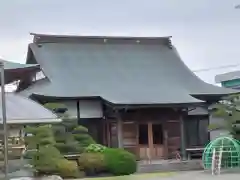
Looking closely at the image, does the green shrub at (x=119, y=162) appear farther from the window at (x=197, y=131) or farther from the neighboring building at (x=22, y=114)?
the window at (x=197, y=131)

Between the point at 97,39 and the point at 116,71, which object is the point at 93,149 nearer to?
the point at 116,71

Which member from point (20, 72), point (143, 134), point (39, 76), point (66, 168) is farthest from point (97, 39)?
point (66, 168)

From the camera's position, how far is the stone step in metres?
22.4

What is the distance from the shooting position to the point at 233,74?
42.1 meters

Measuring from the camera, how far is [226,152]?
19.1 meters

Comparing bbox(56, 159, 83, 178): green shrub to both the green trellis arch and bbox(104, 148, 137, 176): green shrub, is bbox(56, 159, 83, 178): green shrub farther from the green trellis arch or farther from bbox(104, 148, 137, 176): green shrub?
the green trellis arch

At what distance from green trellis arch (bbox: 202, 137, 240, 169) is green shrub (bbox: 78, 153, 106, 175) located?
408cm

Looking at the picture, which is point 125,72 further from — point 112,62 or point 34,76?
point 34,76

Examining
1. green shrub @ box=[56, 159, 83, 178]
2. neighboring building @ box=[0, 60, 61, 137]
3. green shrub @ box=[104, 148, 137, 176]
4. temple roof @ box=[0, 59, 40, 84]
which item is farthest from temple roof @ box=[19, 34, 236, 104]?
green shrub @ box=[56, 159, 83, 178]

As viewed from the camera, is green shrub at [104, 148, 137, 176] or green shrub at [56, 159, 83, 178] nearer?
green shrub at [56, 159, 83, 178]

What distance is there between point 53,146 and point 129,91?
29.3 ft

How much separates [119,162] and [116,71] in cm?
932

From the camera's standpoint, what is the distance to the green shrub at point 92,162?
65.9ft

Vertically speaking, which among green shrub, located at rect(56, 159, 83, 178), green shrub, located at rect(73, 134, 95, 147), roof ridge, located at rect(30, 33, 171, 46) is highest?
roof ridge, located at rect(30, 33, 171, 46)
